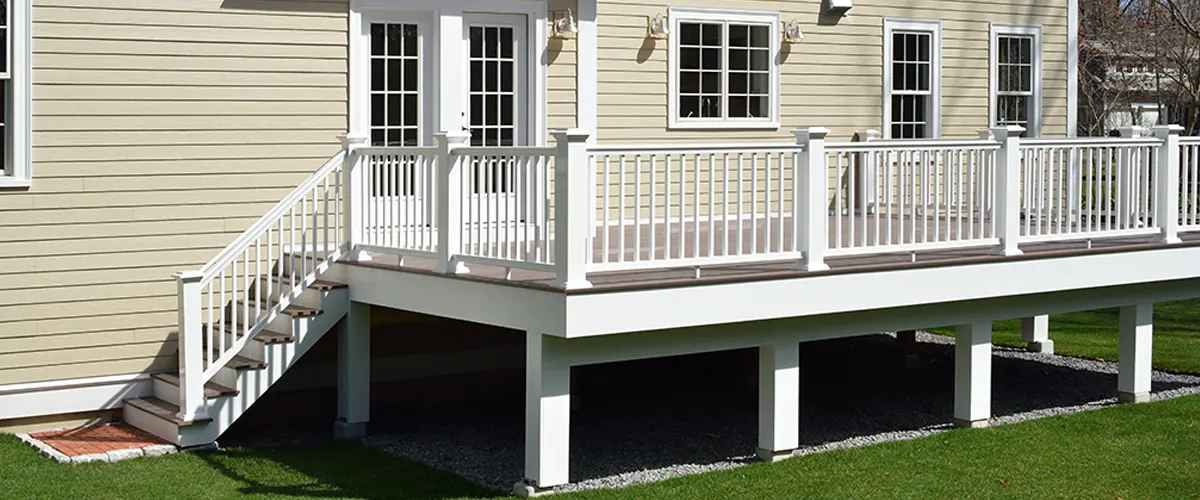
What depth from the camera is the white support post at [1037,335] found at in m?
15.2

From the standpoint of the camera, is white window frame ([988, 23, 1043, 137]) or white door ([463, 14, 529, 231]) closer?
white door ([463, 14, 529, 231])

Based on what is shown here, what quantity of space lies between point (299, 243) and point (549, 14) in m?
2.75

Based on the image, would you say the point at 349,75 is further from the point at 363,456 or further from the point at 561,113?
the point at 363,456

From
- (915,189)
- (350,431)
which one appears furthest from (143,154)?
(915,189)

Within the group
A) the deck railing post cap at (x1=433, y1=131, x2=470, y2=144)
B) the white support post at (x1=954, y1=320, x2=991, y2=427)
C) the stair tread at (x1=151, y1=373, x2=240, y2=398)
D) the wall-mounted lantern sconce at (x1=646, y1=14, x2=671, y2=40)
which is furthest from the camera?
the wall-mounted lantern sconce at (x1=646, y1=14, x2=671, y2=40)

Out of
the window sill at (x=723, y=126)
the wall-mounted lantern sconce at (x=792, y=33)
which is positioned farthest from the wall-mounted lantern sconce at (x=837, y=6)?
the window sill at (x=723, y=126)

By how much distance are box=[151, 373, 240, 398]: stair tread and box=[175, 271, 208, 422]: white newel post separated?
13 centimetres

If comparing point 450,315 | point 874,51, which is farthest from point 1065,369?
point 450,315

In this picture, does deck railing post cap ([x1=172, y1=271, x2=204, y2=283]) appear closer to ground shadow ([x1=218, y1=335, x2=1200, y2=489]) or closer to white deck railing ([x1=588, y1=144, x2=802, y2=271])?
ground shadow ([x1=218, y1=335, x2=1200, y2=489])

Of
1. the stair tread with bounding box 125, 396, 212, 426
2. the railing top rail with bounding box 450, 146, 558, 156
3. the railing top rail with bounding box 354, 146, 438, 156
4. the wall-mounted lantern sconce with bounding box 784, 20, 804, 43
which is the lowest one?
the stair tread with bounding box 125, 396, 212, 426

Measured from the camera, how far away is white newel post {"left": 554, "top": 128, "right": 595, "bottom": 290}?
818 centimetres

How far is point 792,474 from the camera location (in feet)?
30.0

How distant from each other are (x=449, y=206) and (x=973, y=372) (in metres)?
3.96

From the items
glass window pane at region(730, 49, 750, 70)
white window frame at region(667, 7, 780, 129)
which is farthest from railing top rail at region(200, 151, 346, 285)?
glass window pane at region(730, 49, 750, 70)
